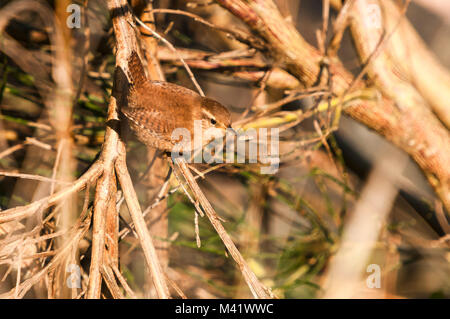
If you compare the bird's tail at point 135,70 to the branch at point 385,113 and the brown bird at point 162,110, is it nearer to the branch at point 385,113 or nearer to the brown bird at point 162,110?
the brown bird at point 162,110

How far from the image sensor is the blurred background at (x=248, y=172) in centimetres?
238

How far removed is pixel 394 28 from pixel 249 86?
103cm

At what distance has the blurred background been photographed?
2.38 m

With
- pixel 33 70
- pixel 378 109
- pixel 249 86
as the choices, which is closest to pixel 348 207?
pixel 378 109

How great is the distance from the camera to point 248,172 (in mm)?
2654

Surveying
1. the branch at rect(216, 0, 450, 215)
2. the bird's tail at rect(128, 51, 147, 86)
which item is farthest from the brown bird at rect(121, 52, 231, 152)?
the branch at rect(216, 0, 450, 215)

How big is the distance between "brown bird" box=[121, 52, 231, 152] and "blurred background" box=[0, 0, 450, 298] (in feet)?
1.40

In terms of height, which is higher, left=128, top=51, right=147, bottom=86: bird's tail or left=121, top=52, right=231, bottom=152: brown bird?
left=128, top=51, right=147, bottom=86: bird's tail

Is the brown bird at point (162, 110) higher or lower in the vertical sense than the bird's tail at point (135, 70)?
lower

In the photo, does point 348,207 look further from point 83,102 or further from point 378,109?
point 83,102

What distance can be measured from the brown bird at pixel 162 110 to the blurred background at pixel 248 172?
1.40 ft

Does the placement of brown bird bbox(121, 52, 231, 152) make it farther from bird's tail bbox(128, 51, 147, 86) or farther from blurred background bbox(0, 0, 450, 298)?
blurred background bbox(0, 0, 450, 298)

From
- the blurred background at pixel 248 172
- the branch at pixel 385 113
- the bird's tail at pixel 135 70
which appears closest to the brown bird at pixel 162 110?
the bird's tail at pixel 135 70

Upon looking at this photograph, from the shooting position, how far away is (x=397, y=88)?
2.30 metres
